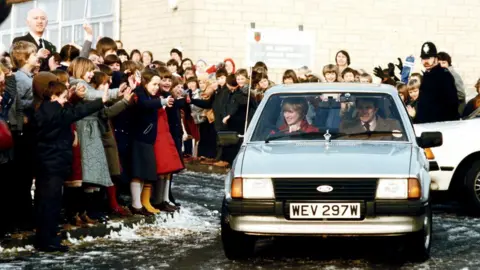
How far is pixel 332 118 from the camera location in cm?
1067

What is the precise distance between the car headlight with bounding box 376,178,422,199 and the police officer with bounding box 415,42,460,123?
7.01 metres

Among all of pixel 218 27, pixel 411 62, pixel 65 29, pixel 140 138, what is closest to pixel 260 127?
pixel 140 138

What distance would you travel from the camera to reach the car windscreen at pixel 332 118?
10555 mm

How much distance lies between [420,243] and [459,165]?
434cm

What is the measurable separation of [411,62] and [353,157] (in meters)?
12.2

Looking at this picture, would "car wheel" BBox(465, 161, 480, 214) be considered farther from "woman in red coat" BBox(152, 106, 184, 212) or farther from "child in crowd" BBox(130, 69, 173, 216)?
"child in crowd" BBox(130, 69, 173, 216)

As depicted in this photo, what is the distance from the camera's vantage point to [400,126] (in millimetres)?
10664

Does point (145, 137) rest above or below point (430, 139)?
below

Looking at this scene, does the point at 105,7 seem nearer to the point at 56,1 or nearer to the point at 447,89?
the point at 56,1

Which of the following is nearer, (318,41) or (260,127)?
(260,127)

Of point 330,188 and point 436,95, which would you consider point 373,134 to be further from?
point 436,95

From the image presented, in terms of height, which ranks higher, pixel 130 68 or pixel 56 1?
pixel 56 1

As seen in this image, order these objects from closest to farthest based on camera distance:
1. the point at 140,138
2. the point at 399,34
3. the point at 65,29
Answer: the point at 140,138, the point at 399,34, the point at 65,29

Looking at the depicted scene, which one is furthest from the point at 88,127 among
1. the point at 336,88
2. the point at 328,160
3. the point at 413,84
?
the point at 413,84
